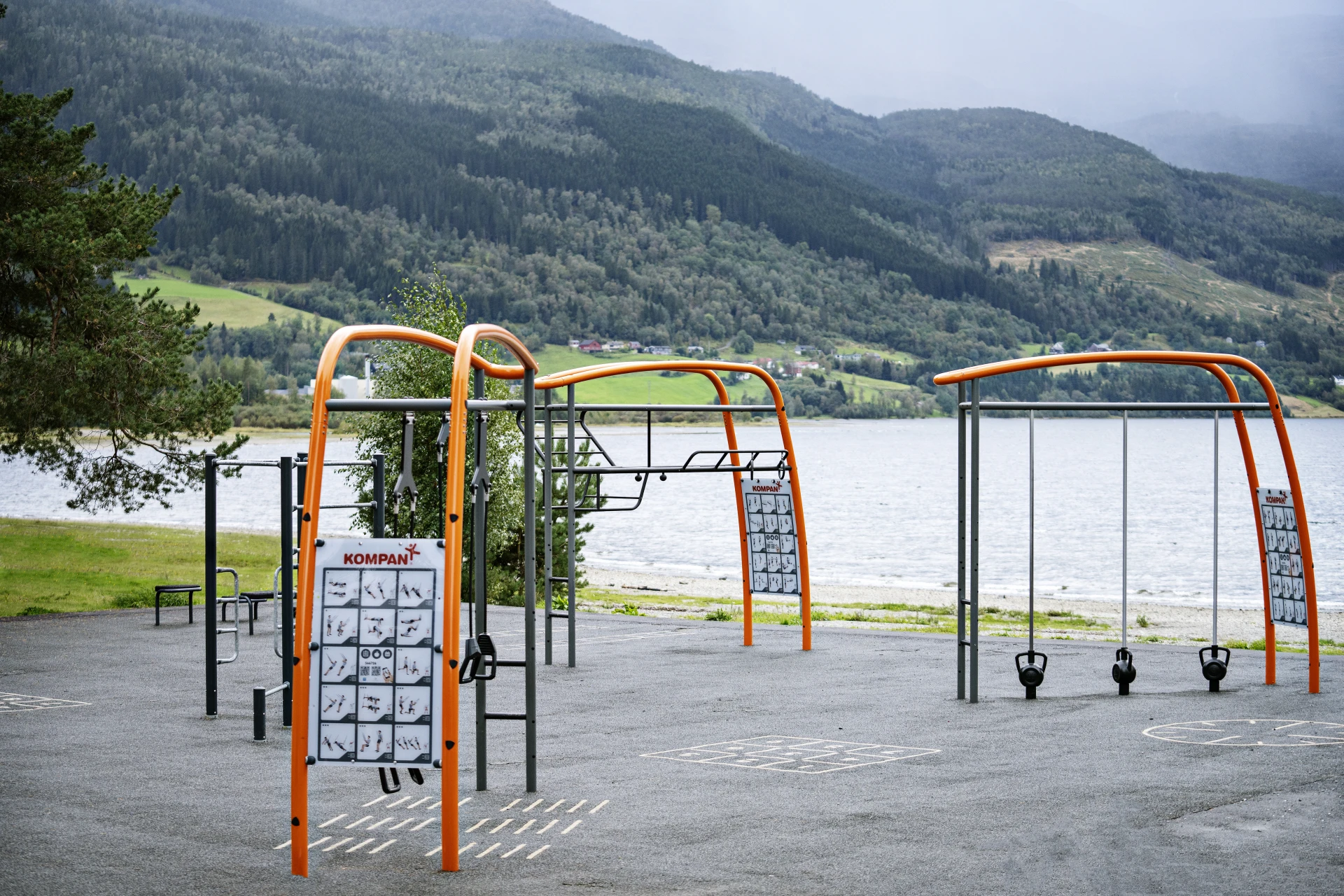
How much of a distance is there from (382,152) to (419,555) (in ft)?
577

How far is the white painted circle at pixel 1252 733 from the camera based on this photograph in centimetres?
860

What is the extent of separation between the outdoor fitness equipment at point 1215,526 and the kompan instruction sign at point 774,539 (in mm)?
2781

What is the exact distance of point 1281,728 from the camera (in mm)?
9133

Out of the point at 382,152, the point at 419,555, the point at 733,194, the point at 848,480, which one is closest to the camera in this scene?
the point at 419,555

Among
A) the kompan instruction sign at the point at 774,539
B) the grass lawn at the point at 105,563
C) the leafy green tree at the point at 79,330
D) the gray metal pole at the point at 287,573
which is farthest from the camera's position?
the grass lawn at the point at 105,563

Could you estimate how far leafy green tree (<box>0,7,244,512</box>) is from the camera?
1714cm

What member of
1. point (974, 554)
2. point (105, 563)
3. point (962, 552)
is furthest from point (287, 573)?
point (105, 563)

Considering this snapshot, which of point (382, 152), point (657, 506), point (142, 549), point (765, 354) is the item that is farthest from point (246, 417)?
point (382, 152)

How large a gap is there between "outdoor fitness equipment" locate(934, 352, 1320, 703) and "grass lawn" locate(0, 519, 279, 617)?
12.8 meters

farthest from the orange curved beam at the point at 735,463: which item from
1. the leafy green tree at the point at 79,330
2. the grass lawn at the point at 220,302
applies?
the grass lawn at the point at 220,302

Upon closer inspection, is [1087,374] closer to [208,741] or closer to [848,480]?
[848,480]

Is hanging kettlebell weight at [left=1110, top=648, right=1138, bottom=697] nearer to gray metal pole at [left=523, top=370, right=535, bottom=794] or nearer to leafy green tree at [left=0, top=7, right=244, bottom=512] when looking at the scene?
gray metal pole at [left=523, top=370, right=535, bottom=794]

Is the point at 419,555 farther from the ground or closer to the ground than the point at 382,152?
closer to the ground

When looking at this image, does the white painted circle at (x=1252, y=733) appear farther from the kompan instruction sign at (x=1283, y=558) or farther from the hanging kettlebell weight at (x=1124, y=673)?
the kompan instruction sign at (x=1283, y=558)
